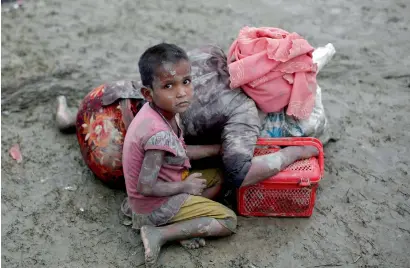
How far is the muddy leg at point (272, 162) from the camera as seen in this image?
3178 millimetres

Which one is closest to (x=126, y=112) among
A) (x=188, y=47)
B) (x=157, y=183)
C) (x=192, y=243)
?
(x=157, y=183)

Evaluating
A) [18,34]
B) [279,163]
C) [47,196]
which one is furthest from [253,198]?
[18,34]

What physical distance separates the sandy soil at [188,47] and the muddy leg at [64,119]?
0.34ft

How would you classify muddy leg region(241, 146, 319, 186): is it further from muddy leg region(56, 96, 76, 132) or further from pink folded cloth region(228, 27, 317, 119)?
muddy leg region(56, 96, 76, 132)

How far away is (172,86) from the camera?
2.91 metres

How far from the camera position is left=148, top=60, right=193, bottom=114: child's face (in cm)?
286

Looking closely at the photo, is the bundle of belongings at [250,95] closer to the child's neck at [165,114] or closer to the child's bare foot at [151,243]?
the child's neck at [165,114]

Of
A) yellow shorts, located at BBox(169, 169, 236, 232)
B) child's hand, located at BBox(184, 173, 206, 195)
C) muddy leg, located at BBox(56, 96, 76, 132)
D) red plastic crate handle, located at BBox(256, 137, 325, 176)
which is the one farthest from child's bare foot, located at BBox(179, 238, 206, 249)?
muddy leg, located at BBox(56, 96, 76, 132)

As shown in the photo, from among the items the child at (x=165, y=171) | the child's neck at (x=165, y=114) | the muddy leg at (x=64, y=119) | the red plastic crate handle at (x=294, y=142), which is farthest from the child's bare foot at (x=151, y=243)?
the muddy leg at (x=64, y=119)

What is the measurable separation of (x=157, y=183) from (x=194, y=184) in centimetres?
24

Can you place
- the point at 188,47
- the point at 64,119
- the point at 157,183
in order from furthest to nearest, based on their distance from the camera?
the point at 188,47, the point at 64,119, the point at 157,183

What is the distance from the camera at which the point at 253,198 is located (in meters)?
3.36

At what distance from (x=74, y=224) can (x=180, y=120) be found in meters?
0.94

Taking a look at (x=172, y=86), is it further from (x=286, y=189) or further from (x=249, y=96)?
(x=286, y=189)
